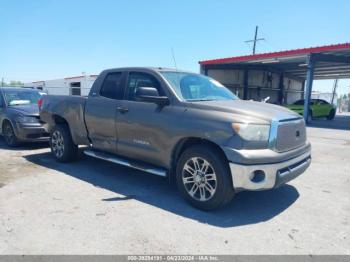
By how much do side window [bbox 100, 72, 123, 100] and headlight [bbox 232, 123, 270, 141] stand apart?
2.34m

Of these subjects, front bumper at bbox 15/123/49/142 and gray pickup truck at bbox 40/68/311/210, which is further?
front bumper at bbox 15/123/49/142

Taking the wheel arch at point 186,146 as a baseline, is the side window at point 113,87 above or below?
above

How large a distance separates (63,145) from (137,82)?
7.98 ft

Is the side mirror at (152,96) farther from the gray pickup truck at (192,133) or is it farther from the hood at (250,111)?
the hood at (250,111)

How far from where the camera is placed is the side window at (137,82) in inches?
185

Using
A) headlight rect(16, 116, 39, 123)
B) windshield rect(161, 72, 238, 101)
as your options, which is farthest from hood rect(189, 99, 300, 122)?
headlight rect(16, 116, 39, 123)

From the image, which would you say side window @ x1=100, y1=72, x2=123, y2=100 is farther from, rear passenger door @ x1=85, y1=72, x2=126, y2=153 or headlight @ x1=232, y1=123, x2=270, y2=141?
headlight @ x1=232, y1=123, x2=270, y2=141

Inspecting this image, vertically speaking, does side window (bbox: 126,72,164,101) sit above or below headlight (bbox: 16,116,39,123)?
above

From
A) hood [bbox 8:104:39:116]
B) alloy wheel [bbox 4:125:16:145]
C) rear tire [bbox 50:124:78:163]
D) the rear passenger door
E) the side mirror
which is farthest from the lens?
alloy wheel [bbox 4:125:16:145]

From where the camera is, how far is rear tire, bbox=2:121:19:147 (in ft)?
25.9

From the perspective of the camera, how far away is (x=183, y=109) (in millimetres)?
4121

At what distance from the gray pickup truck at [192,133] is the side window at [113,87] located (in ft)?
0.07

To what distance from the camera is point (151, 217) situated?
12.3 feet

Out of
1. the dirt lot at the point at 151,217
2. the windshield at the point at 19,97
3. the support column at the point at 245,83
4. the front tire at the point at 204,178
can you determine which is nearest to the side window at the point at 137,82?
the front tire at the point at 204,178
